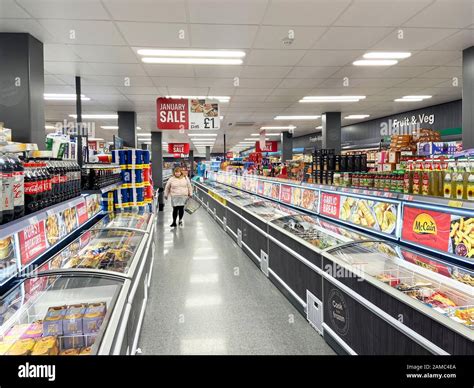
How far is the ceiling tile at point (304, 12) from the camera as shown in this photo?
3619mm

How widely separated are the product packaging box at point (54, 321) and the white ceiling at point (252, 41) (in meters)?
3.05

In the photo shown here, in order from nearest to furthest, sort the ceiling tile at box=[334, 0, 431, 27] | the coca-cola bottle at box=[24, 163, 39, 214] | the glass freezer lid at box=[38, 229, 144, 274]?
the coca-cola bottle at box=[24, 163, 39, 214] < the glass freezer lid at box=[38, 229, 144, 274] < the ceiling tile at box=[334, 0, 431, 27]

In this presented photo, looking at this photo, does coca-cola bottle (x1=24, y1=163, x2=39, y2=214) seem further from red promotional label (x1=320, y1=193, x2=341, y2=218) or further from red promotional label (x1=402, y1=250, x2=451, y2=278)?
red promotional label (x1=320, y1=193, x2=341, y2=218)

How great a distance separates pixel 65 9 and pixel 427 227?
4250 millimetres

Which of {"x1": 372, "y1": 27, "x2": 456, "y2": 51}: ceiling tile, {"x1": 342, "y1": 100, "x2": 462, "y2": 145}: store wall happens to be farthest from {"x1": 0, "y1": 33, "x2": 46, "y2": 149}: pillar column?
{"x1": 342, "y1": 100, "x2": 462, "y2": 145}: store wall

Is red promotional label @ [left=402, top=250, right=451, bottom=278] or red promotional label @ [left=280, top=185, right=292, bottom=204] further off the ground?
red promotional label @ [left=280, top=185, right=292, bottom=204]

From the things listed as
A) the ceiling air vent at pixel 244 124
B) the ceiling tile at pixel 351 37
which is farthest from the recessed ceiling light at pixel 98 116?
the ceiling tile at pixel 351 37

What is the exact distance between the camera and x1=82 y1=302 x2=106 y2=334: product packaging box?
2.00 metres

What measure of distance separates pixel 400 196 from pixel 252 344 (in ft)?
6.45

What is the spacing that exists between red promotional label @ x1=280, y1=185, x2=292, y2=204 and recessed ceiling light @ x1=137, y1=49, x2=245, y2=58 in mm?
2666

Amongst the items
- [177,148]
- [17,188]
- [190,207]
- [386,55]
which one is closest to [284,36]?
[386,55]
